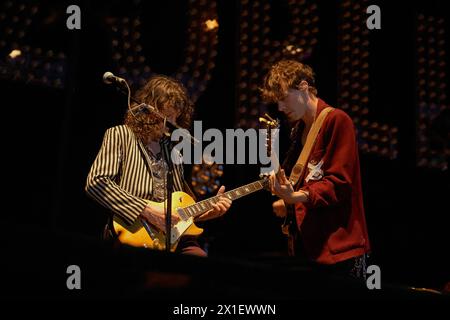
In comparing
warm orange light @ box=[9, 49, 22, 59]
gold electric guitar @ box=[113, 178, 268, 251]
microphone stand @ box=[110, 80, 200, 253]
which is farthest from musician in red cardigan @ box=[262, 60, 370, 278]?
warm orange light @ box=[9, 49, 22, 59]

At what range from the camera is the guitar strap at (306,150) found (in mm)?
4098

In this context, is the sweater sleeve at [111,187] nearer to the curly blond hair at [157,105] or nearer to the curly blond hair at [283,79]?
the curly blond hair at [157,105]

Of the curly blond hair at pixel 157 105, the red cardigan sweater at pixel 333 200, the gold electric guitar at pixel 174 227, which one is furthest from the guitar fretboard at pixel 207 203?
the curly blond hair at pixel 157 105

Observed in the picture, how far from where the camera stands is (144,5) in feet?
16.5

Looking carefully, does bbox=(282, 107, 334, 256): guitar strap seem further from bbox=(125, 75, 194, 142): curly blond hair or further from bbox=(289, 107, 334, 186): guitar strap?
bbox=(125, 75, 194, 142): curly blond hair

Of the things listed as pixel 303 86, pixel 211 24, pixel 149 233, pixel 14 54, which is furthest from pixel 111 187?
pixel 211 24

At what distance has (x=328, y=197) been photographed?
12.7 feet

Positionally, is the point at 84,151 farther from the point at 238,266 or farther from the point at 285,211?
the point at 238,266

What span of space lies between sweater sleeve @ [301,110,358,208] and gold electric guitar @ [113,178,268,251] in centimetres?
49

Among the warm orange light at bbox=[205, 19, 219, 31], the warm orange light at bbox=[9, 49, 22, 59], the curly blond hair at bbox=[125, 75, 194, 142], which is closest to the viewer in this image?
the curly blond hair at bbox=[125, 75, 194, 142]

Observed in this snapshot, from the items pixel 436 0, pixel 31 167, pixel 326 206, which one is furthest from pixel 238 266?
pixel 436 0

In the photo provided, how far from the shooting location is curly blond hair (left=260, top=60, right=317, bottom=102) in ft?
14.0

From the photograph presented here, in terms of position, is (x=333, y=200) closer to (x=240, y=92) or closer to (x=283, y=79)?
(x=283, y=79)

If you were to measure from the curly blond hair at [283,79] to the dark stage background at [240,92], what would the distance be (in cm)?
86
